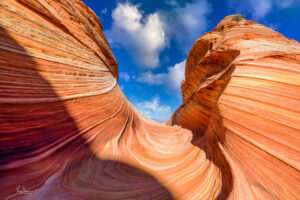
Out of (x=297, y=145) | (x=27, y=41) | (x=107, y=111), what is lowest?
(x=107, y=111)

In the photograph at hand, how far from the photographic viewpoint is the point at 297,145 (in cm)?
107

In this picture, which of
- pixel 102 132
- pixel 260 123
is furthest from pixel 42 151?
pixel 260 123

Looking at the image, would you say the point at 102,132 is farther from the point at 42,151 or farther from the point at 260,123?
the point at 260,123

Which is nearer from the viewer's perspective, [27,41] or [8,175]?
[8,175]

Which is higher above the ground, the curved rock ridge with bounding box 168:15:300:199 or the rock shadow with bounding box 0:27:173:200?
the curved rock ridge with bounding box 168:15:300:199

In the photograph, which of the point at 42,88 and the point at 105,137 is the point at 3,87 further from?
the point at 105,137

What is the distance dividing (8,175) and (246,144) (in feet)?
8.35

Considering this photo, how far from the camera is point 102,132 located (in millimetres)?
1906

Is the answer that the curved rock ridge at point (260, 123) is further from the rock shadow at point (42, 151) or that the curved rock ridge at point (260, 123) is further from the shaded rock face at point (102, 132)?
the rock shadow at point (42, 151)

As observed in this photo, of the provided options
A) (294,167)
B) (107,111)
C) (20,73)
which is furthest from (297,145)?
(20,73)

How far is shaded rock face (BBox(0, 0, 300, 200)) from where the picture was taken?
1035 millimetres

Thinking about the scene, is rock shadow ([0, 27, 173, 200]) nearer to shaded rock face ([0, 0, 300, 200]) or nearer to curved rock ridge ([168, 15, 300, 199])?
shaded rock face ([0, 0, 300, 200])

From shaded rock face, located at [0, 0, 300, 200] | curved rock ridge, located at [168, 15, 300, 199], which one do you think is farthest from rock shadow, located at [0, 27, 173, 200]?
curved rock ridge, located at [168, 15, 300, 199]

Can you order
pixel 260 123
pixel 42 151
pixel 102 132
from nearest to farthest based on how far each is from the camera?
pixel 42 151
pixel 260 123
pixel 102 132
